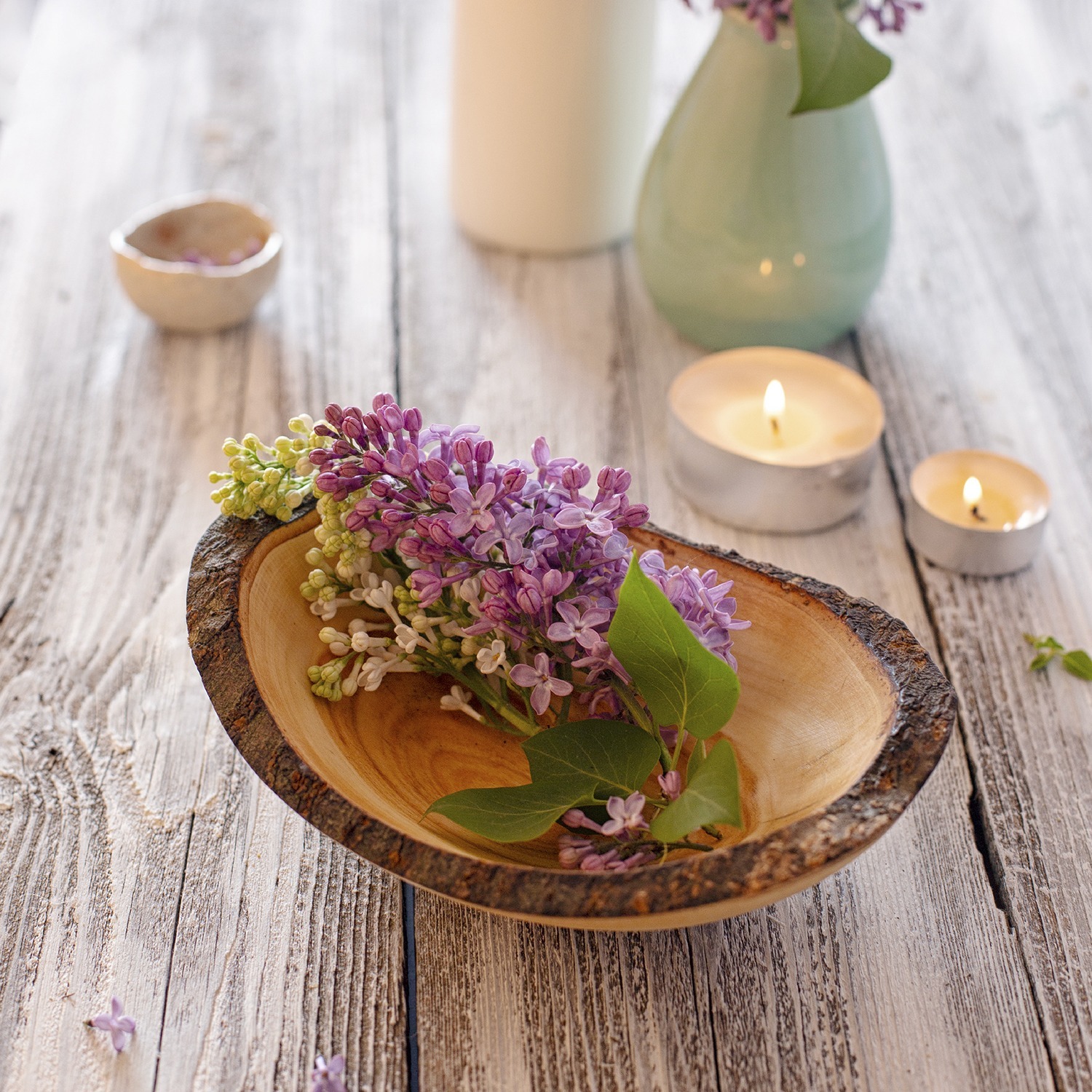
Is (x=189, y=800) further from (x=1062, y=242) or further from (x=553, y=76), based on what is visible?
(x=1062, y=242)

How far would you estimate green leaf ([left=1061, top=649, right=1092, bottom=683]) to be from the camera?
0.68 metres

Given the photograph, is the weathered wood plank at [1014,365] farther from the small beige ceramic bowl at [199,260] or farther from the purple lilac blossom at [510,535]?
the small beige ceramic bowl at [199,260]

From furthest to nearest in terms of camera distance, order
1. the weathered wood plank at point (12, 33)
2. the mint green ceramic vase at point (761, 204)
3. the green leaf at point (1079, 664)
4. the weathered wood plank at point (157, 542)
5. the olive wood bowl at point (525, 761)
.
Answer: the weathered wood plank at point (12, 33) < the mint green ceramic vase at point (761, 204) < the green leaf at point (1079, 664) < the weathered wood plank at point (157, 542) < the olive wood bowl at point (525, 761)

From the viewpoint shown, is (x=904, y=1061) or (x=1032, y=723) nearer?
(x=904, y=1061)

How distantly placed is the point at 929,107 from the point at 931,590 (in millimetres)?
683

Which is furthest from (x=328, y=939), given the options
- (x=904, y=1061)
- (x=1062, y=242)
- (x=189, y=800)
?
(x=1062, y=242)

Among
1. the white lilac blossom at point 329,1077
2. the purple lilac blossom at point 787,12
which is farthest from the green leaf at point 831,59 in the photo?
the white lilac blossom at point 329,1077

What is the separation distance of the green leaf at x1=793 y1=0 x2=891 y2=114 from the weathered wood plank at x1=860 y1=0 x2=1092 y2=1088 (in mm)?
243

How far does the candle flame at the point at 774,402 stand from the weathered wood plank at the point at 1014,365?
4.2 inches

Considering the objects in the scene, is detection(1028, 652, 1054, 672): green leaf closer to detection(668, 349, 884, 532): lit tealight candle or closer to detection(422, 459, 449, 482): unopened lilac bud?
detection(668, 349, 884, 532): lit tealight candle

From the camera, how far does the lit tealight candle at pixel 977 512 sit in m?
0.73

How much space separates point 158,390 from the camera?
2.85 ft

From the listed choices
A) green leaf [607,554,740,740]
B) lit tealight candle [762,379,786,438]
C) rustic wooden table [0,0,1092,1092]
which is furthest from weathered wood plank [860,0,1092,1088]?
Result: green leaf [607,554,740,740]

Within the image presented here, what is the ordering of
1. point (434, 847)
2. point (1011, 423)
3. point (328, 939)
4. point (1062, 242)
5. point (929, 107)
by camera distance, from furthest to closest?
1. point (929, 107)
2. point (1062, 242)
3. point (1011, 423)
4. point (328, 939)
5. point (434, 847)
